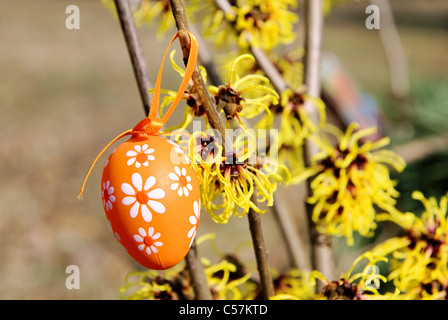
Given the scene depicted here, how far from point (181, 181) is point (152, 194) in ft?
0.11

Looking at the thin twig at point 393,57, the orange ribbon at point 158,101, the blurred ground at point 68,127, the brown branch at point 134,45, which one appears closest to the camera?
the orange ribbon at point 158,101

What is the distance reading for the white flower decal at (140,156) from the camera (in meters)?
0.51


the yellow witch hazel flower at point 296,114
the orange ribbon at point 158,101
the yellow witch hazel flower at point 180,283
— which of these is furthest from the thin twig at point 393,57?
the orange ribbon at point 158,101

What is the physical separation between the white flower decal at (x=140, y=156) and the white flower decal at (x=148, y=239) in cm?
7

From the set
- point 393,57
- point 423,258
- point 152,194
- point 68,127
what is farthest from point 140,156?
point 68,127

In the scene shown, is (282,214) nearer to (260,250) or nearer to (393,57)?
(260,250)

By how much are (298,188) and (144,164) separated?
6.11 ft

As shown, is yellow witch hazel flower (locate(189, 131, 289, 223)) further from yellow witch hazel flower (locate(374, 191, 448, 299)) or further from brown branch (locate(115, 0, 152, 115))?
yellow witch hazel flower (locate(374, 191, 448, 299))

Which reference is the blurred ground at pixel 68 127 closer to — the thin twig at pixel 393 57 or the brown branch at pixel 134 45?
the thin twig at pixel 393 57

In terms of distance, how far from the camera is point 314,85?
859mm

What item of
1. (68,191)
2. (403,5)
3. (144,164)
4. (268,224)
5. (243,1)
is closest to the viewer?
(144,164)
